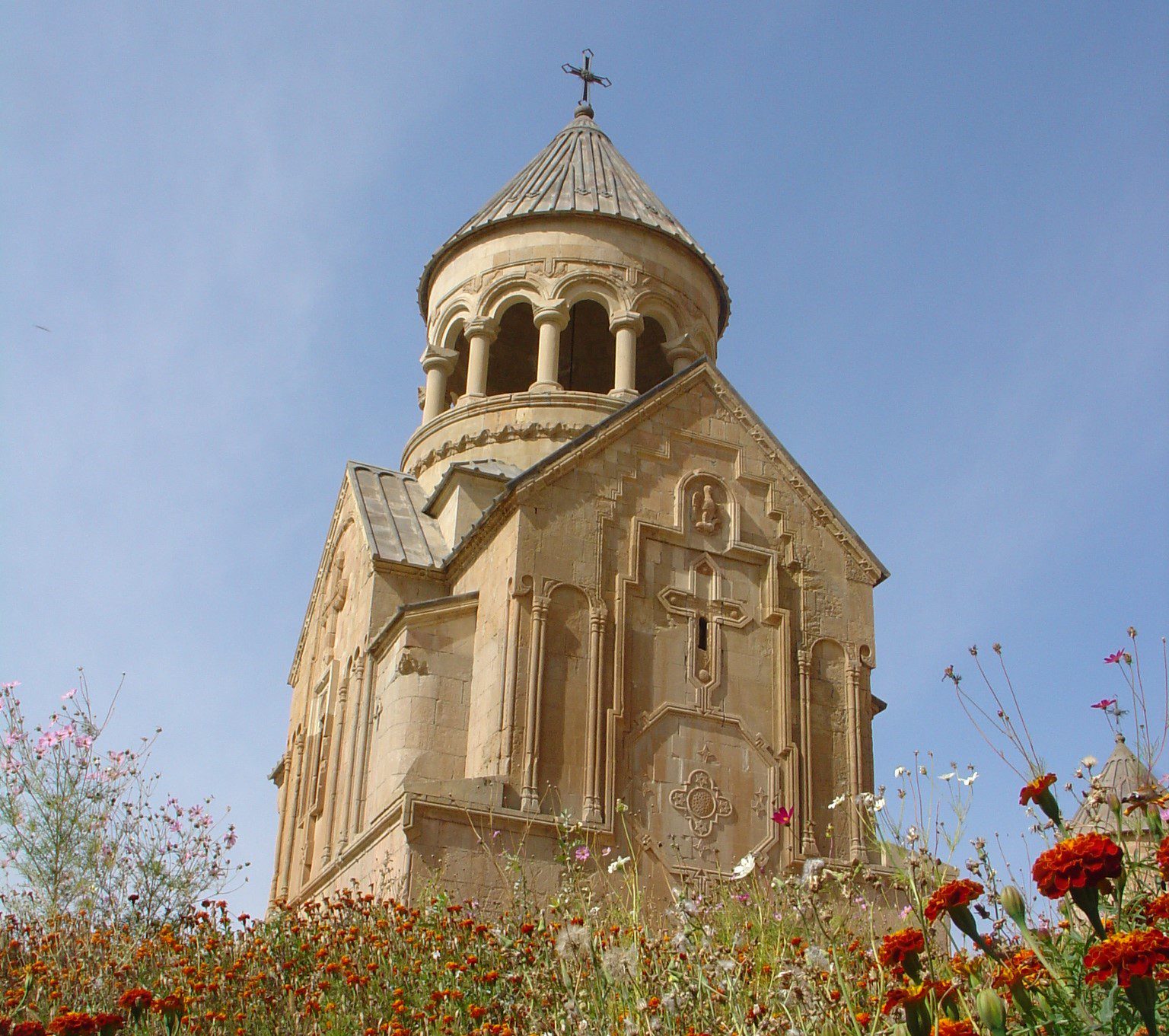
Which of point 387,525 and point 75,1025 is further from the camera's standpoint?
point 387,525

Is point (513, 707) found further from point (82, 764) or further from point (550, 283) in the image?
point (550, 283)

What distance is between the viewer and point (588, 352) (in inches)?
719

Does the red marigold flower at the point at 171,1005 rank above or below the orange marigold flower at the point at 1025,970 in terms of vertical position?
below

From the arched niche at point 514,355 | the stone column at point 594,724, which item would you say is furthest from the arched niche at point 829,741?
the arched niche at point 514,355

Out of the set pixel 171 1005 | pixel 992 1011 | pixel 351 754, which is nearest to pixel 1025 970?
pixel 992 1011

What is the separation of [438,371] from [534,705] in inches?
270

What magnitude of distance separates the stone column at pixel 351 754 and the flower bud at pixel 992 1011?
921 centimetres

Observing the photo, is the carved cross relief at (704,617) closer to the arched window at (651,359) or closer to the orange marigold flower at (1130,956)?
the arched window at (651,359)

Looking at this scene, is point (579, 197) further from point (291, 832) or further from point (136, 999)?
point (136, 999)

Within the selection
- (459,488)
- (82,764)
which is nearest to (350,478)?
(459,488)

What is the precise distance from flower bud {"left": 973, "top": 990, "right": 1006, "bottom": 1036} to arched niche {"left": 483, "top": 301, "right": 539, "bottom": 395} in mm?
15049

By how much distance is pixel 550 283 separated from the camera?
15.9m

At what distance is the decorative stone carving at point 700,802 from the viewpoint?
35.1ft

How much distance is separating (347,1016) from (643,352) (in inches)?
513
